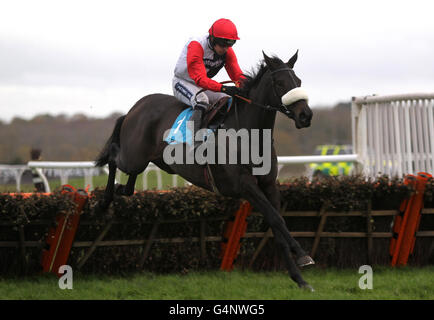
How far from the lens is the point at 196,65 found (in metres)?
5.13

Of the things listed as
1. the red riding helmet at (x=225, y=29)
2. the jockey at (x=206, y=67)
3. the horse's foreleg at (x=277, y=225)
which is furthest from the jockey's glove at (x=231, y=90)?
the horse's foreleg at (x=277, y=225)

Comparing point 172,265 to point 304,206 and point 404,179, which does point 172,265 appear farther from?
point 404,179

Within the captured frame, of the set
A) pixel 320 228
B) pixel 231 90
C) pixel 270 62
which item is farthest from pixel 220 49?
pixel 320 228

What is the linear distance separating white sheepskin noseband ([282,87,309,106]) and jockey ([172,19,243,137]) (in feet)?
2.10

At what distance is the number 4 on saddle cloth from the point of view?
515 cm

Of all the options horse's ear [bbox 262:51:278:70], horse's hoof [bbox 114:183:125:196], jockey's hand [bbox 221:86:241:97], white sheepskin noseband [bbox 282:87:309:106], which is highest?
horse's ear [bbox 262:51:278:70]

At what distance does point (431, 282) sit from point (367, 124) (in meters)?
2.64

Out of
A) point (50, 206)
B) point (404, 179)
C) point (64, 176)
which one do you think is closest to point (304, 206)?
Answer: point (404, 179)

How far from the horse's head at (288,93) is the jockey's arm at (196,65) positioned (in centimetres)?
51

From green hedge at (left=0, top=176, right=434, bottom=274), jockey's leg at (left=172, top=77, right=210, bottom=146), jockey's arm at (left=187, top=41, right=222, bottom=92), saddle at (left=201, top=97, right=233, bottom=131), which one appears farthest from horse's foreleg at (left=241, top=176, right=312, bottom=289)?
green hedge at (left=0, top=176, right=434, bottom=274)

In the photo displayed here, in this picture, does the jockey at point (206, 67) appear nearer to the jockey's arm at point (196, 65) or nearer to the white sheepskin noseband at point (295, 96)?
the jockey's arm at point (196, 65)

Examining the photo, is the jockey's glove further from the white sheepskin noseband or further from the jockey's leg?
the white sheepskin noseband

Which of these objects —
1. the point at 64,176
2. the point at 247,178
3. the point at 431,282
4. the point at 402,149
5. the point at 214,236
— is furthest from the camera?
the point at 64,176

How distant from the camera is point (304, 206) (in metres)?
6.36
